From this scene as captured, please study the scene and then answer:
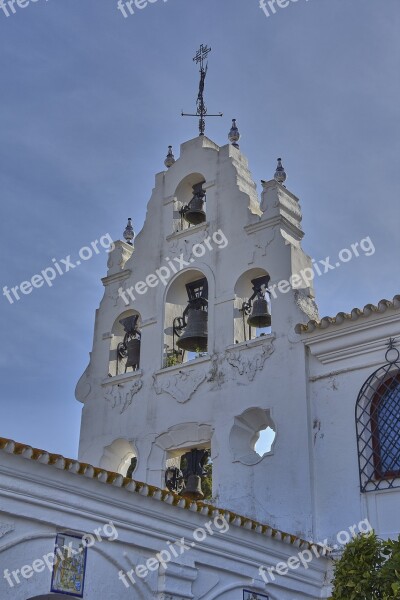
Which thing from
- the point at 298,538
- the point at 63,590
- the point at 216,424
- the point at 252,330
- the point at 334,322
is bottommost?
the point at 63,590

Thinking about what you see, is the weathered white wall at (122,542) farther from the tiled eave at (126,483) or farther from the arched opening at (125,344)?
the arched opening at (125,344)

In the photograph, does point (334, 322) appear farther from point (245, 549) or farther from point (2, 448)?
point (2, 448)

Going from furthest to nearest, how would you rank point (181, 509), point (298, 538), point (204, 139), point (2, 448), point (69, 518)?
point (204, 139) → point (298, 538) → point (181, 509) → point (69, 518) → point (2, 448)

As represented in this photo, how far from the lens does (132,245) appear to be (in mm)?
16203

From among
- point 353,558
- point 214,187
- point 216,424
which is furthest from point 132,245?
point 353,558

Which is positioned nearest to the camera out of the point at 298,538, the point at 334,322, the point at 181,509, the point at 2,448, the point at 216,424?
the point at 2,448

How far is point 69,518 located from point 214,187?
8197 millimetres

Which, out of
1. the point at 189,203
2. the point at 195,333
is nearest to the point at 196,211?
→ the point at 189,203

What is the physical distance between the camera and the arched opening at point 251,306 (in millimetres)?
13398

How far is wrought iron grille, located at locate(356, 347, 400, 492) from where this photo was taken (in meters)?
11.2

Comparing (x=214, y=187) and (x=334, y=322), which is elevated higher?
(x=214, y=187)

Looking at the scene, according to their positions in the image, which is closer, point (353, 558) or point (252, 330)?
point (353, 558)

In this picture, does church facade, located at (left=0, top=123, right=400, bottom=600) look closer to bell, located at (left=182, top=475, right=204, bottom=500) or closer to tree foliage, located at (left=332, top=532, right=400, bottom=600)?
bell, located at (left=182, top=475, right=204, bottom=500)

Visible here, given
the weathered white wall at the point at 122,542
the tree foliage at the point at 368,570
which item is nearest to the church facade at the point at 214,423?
the weathered white wall at the point at 122,542
